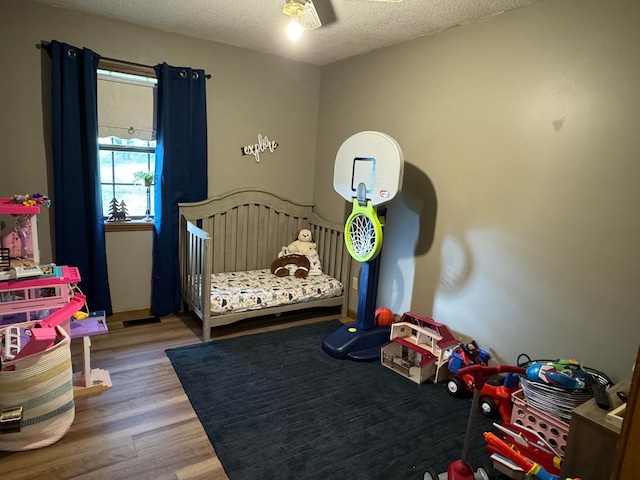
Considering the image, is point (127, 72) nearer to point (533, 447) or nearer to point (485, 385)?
point (485, 385)

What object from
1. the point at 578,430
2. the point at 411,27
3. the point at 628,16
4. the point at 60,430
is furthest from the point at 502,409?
the point at 411,27

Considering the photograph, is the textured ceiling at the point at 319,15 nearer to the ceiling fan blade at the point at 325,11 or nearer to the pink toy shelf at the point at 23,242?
the ceiling fan blade at the point at 325,11

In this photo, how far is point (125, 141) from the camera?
3158mm

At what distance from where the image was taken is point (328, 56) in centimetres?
345

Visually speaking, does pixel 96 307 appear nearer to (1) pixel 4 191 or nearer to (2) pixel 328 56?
(1) pixel 4 191

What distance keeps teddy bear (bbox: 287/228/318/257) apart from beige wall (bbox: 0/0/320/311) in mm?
411

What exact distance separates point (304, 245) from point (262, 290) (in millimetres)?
706

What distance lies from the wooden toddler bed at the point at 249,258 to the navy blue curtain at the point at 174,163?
10 cm

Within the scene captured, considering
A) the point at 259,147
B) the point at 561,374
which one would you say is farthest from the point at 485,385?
the point at 259,147

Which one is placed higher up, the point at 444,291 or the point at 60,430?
the point at 444,291

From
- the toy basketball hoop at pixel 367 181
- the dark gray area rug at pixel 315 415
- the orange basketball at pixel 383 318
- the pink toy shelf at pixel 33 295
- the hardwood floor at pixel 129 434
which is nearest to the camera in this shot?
the hardwood floor at pixel 129 434

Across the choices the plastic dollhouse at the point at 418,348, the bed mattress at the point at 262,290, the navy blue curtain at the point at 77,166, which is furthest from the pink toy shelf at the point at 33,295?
the plastic dollhouse at the point at 418,348

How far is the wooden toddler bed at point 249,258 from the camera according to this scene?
9.61 ft

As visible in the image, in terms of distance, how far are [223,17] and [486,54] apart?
5.44 ft
